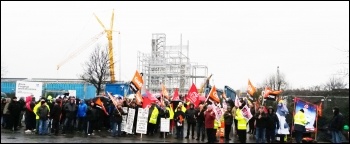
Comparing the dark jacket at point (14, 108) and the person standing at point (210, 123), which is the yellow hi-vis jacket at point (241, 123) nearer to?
the person standing at point (210, 123)

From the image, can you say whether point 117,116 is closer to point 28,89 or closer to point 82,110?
point 82,110

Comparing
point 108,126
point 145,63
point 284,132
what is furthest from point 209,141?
point 145,63

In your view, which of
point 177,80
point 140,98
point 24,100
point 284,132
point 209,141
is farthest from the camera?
point 177,80

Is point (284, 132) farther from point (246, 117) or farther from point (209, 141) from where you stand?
point (209, 141)

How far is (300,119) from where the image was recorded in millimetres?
19531

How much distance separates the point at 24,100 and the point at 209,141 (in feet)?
34.4

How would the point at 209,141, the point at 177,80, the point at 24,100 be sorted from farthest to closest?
the point at 177,80 → the point at 24,100 → the point at 209,141

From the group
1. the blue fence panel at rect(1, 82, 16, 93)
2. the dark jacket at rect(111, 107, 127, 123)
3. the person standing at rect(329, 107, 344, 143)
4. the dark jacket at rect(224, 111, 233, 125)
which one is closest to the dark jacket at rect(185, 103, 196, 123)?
the dark jacket at rect(224, 111, 233, 125)

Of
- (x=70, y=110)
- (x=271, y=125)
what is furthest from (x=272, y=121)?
(x=70, y=110)

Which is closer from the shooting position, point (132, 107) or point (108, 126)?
point (132, 107)

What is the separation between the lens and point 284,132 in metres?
20.4

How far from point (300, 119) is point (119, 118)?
808 cm

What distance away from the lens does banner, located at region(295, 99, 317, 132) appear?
20.5m

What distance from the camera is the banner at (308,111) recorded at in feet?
67.2
